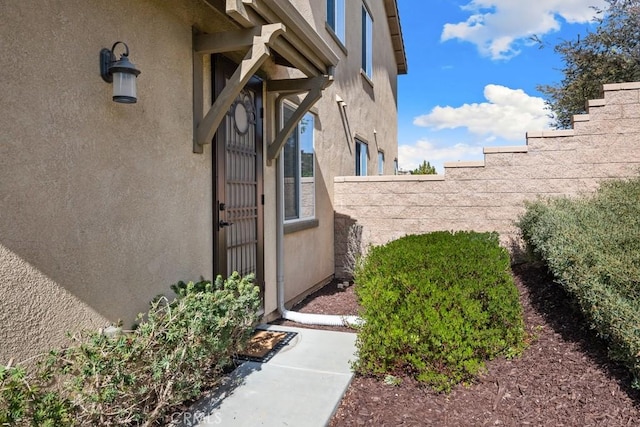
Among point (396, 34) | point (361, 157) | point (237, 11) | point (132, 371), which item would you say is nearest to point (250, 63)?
point (237, 11)

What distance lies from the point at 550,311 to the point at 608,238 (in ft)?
3.99

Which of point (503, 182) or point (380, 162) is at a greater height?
point (380, 162)

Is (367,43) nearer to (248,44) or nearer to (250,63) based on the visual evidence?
(248,44)

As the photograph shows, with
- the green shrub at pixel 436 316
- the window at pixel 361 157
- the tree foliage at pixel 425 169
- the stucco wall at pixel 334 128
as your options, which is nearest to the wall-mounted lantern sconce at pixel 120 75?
the green shrub at pixel 436 316

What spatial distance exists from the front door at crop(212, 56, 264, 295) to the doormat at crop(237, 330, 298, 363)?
25.3 inches

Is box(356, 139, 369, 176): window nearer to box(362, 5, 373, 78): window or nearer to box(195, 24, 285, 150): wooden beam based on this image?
box(362, 5, 373, 78): window

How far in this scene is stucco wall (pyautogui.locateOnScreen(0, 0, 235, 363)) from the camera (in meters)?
2.25

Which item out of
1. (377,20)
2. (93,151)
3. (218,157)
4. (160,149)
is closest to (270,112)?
(218,157)

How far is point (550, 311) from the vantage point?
4422 mm

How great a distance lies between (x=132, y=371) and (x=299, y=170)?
4.53 m

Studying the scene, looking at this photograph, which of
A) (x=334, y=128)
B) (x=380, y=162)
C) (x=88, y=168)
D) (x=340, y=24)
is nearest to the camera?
(x=88, y=168)

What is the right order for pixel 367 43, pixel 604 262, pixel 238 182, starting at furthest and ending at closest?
pixel 367 43 < pixel 238 182 < pixel 604 262

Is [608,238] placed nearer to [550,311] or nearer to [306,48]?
[550,311]

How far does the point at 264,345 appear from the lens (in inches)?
172
